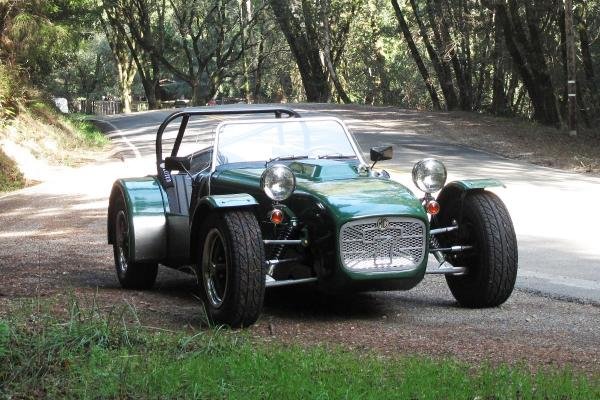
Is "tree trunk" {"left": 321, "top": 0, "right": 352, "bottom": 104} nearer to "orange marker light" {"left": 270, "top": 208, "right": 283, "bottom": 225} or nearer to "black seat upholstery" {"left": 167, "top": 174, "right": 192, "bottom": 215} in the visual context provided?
"black seat upholstery" {"left": 167, "top": 174, "right": 192, "bottom": 215}

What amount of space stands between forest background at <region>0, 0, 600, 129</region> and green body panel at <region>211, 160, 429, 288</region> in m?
19.7

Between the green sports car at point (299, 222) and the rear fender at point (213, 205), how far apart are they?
0.04 ft

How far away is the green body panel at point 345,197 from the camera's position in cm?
739

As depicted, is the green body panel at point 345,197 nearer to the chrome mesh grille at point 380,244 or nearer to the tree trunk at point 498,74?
the chrome mesh grille at point 380,244

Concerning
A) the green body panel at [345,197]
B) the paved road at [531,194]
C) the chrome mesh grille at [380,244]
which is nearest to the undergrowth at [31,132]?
the paved road at [531,194]

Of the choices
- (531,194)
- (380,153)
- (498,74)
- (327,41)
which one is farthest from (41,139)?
(327,41)

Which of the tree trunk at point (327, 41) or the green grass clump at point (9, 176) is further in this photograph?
the tree trunk at point (327, 41)

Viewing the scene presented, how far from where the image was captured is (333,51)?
57562mm

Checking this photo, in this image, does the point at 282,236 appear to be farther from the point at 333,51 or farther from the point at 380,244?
the point at 333,51

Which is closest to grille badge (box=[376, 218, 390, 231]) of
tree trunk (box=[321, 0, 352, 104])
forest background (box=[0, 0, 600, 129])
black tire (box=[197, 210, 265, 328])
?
black tire (box=[197, 210, 265, 328])

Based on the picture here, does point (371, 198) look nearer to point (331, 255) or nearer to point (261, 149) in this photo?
point (331, 255)

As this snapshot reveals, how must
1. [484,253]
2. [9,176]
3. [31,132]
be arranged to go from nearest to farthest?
[484,253] → [9,176] → [31,132]

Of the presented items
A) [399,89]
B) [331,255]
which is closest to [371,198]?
[331,255]

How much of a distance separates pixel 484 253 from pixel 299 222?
1.56 meters
